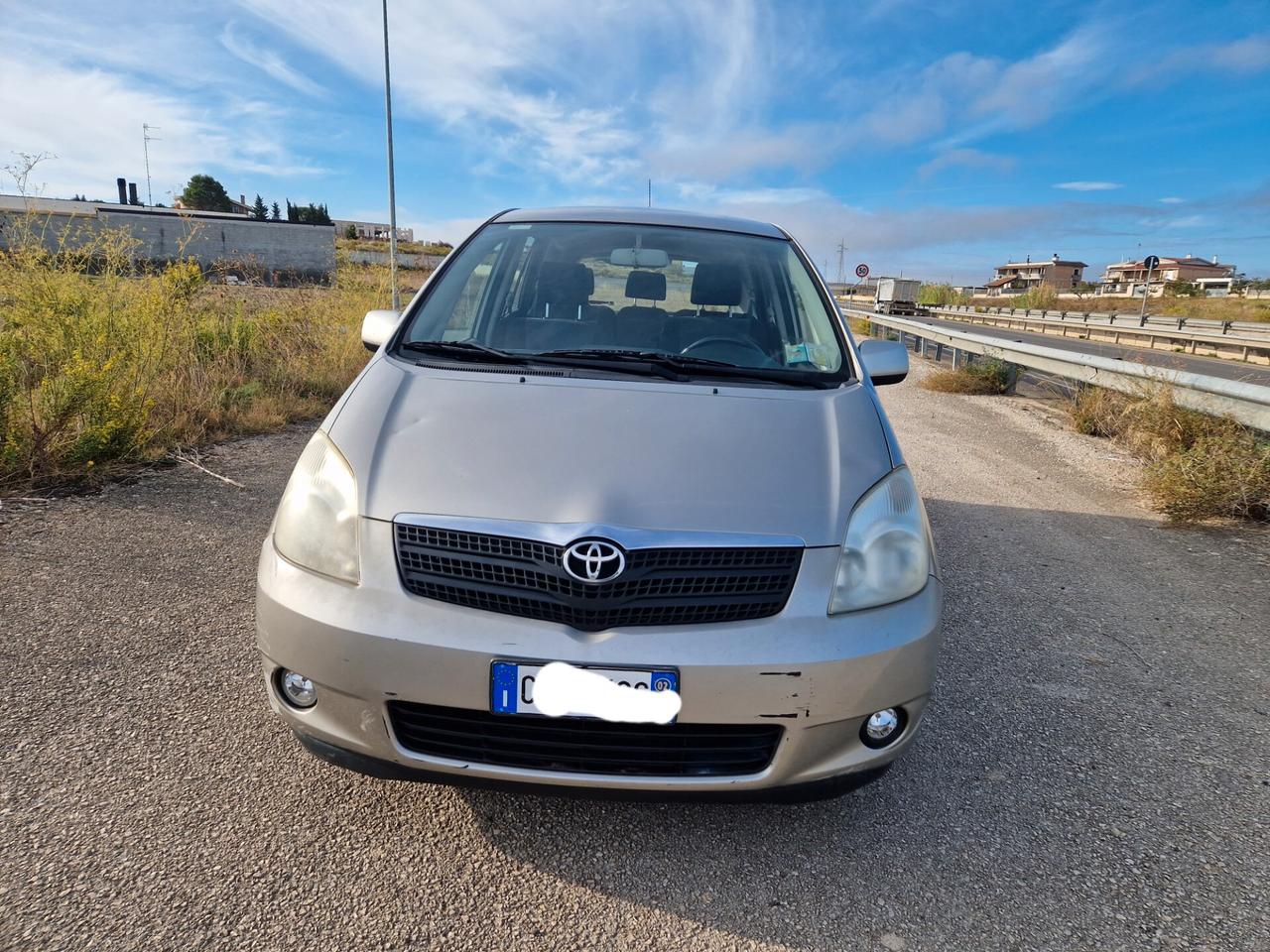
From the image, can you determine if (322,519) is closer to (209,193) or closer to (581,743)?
(581,743)

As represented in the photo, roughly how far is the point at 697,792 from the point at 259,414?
583 centimetres

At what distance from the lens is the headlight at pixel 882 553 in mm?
1816

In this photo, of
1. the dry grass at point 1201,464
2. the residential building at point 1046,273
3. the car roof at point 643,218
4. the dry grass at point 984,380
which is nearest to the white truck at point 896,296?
the dry grass at point 984,380

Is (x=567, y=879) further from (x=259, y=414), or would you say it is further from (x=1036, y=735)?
(x=259, y=414)

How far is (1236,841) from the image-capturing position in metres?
2.02

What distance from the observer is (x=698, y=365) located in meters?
2.54

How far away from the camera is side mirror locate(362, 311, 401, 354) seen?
2.79 m

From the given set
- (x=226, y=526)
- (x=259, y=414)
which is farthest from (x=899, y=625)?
(x=259, y=414)

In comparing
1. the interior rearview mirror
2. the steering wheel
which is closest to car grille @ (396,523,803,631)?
the steering wheel

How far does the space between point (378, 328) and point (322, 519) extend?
1191 millimetres

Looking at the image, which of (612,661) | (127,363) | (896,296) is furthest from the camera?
(896,296)

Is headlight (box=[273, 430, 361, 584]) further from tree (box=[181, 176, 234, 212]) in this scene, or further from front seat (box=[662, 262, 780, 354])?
tree (box=[181, 176, 234, 212])

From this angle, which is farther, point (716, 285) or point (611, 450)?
point (716, 285)

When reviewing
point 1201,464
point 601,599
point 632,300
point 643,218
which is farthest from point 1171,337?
point 601,599
